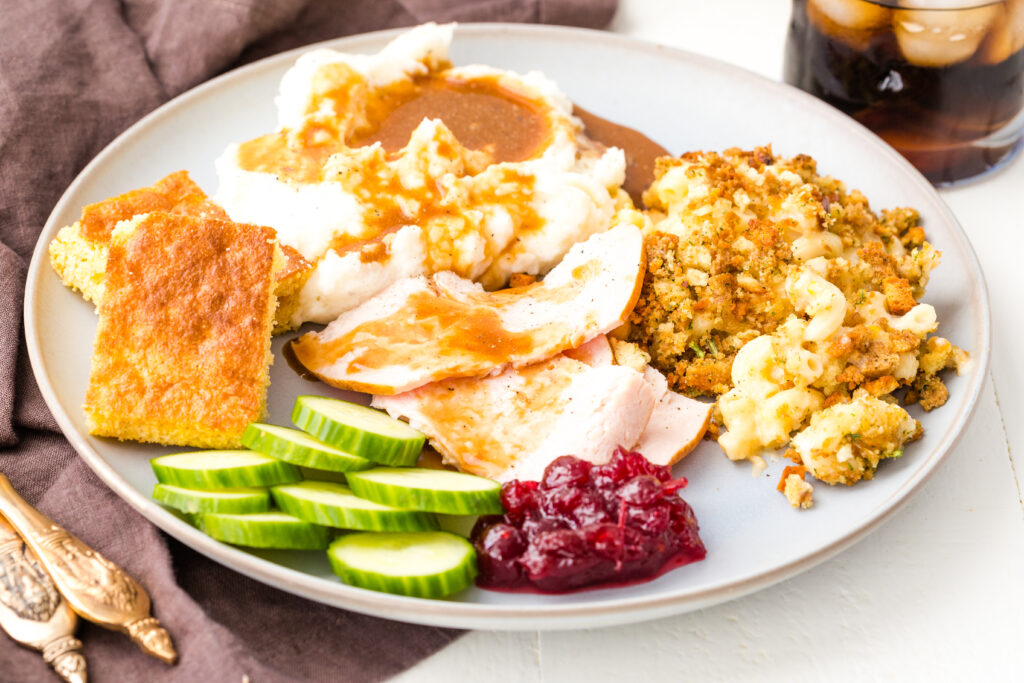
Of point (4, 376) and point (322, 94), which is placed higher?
point (322, 94)

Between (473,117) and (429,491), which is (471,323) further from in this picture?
(473,117)

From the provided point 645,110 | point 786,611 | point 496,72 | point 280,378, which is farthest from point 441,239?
point 786,611

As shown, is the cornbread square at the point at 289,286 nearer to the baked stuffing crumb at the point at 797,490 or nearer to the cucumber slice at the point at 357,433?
the cucumber slice at the point at 357,433

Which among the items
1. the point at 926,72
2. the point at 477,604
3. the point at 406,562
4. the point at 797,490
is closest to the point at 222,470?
the point at 406,562

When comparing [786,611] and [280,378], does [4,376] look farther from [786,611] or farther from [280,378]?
[786,611]

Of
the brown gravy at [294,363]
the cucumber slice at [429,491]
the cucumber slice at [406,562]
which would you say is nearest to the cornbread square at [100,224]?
the brown gravy at [294,363]

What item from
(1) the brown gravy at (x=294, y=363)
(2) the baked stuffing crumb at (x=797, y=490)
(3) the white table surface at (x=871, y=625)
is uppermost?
(1) the brown gravy at (x=294, y=363)

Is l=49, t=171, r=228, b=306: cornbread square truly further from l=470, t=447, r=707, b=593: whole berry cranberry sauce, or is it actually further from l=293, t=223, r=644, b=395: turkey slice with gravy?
l=470, t=447, r=707, b=593: whole berry cranberry sauce
